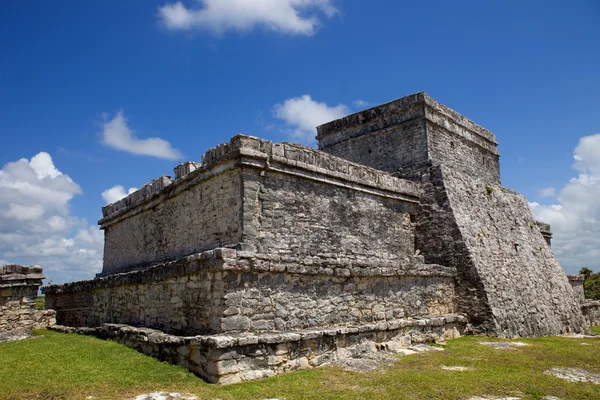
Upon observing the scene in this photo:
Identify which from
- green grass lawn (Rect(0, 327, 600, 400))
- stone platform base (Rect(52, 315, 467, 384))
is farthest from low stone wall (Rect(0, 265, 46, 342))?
stone platform base (Rect(52, 315, 467, 384))

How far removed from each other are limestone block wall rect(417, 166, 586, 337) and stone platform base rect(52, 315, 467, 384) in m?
2.55

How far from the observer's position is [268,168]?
8406mm

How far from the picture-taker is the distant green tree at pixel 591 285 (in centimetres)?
2515

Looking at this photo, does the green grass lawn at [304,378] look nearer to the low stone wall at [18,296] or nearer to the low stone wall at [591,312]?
the low stone wall at [18,296]

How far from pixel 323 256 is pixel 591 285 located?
2423 cm

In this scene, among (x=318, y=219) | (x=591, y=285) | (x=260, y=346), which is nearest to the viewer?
(x=260, y=346)

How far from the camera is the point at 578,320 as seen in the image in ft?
45.3

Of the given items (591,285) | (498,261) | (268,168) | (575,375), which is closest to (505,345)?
(575,375)

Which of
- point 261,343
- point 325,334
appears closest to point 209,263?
point 261,343

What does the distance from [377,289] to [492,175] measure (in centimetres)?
891

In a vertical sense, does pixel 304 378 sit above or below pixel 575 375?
above

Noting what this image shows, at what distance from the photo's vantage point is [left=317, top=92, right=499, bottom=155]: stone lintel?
533 inches

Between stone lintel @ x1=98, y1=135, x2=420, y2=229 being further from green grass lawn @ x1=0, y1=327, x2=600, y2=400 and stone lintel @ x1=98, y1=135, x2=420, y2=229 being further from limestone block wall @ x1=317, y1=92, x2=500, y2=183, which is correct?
green grass lawn @ x1=0, y1=327, x2=600, y2=400

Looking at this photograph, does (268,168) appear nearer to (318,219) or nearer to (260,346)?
(318,219)
